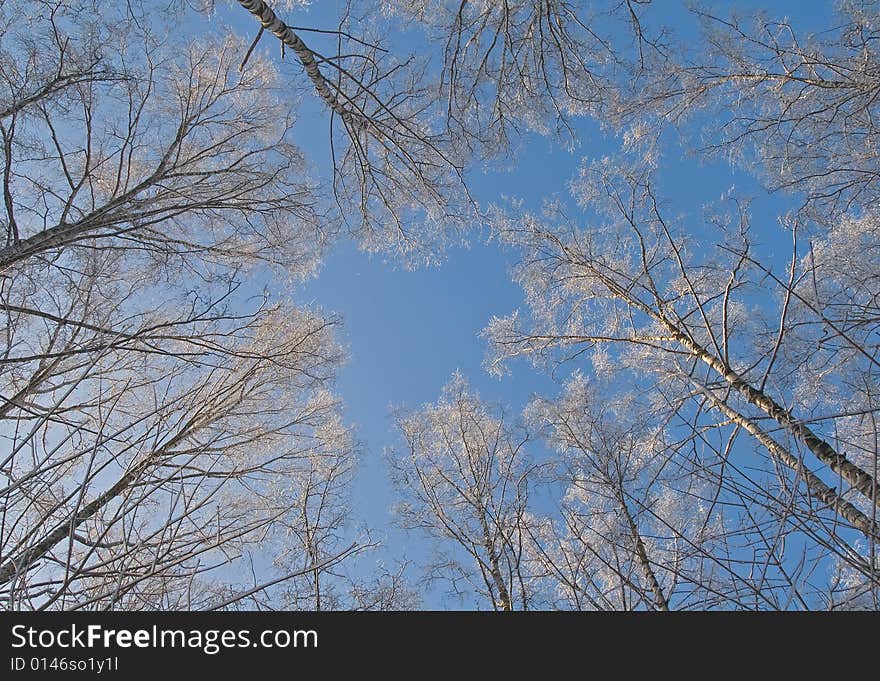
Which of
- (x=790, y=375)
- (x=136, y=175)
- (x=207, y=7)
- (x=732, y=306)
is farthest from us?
(x=732, y=306)

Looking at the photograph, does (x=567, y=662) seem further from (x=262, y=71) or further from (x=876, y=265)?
(x=262, y=71)

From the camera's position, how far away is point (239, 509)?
4969 mm

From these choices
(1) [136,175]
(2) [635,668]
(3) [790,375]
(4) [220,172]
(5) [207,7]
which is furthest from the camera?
(1) [136,175]

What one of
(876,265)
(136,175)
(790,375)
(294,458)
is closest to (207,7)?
(136,175)

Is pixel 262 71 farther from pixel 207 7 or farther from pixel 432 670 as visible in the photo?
pixel 432 670

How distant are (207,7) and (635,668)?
14.5ft

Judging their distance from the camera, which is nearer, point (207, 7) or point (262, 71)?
point (207, 7)

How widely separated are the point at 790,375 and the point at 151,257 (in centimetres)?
→ 547

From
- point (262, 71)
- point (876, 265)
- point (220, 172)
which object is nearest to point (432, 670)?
point (220, 172)

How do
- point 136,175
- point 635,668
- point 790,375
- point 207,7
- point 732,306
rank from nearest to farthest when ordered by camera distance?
point 635,668 < point 207,7 < point 790,375 < point 136,175 < point 732,306

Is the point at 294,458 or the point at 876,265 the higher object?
the point at 876,265

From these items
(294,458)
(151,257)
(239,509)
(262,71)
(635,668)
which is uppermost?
(262,71)

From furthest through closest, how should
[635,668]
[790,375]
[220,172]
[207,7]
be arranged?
[220,172] < [790,375] < [207,7] < [635,668]

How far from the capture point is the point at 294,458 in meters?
5.43
